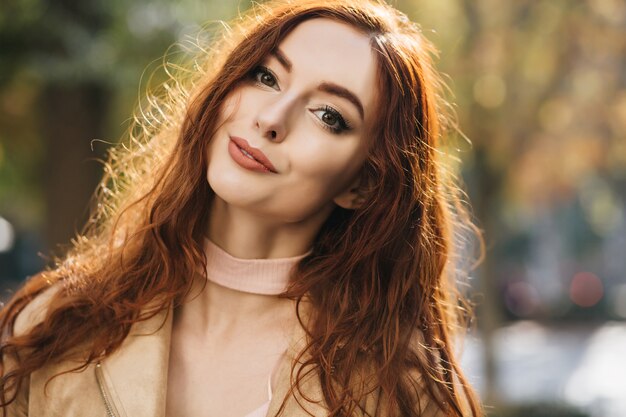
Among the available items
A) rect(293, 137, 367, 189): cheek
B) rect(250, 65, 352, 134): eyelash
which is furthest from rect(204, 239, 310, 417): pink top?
rect(250, 65, 352, 134): eyelash

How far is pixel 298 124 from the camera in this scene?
250 centimetres

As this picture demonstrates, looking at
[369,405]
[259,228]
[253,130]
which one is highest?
[253,130]

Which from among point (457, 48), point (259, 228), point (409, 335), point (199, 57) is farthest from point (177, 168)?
point (457, 48)

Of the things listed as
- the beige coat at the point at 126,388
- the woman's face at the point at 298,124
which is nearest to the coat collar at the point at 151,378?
the beige coat at the point at 126,388

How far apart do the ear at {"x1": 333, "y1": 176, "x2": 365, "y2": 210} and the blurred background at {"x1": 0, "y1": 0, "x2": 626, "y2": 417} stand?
58 centimetres

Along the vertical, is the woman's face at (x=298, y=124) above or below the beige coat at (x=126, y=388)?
above

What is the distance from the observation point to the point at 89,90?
6742 mm

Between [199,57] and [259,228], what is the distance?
2.87 feet

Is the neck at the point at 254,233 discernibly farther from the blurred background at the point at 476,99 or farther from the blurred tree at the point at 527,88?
the blurred tree at the point at 527,88

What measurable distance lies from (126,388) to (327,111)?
3.17 ft

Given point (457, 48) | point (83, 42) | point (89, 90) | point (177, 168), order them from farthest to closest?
point (457, 48) < point (89, 90) < point (83, 42) < point (177, 168)

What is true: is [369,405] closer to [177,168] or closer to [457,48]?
[177,168]

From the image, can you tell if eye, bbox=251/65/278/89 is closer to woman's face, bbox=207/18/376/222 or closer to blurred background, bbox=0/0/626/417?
woman's face, bbox=207/18/376/222

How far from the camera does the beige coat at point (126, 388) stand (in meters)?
2.45
